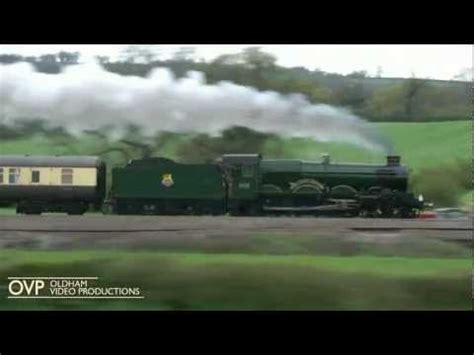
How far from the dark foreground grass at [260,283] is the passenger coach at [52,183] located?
1.43m

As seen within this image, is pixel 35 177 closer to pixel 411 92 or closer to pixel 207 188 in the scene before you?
pixel 207 188

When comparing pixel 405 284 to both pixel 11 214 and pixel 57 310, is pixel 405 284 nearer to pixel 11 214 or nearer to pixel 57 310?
pixel 57 310

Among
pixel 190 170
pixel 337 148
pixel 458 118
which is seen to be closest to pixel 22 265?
pixel 190 170

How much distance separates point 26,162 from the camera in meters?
12.9

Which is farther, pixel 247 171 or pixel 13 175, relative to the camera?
pixel 247 171

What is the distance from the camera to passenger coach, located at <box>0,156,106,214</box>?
511 inches

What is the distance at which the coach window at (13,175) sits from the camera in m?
13.1

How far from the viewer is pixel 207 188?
13391mm

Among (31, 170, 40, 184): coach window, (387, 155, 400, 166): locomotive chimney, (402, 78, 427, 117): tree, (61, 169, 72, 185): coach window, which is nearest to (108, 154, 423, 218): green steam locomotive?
(387, 155, 400, 166): locomotive chimney

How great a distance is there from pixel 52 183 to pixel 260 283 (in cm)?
372

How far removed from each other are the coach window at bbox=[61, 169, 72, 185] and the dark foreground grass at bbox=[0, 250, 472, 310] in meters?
1.63

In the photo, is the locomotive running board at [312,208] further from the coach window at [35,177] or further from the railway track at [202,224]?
the coach window at [35,177]

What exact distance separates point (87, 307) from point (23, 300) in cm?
86

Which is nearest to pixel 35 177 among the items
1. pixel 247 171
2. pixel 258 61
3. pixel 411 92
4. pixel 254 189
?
pixel 247 171
